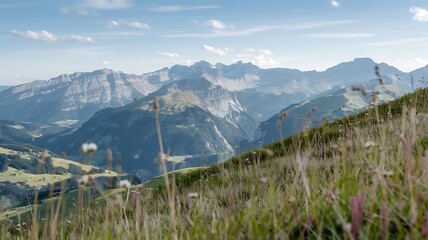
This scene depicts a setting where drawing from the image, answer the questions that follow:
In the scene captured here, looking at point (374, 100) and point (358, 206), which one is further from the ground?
point (374, 100)

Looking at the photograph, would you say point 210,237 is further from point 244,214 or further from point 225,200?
point 225,200

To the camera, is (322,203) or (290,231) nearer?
(290,231)

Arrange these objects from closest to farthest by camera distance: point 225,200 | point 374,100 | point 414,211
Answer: point 414,211 → point 374,100 → point 225,200

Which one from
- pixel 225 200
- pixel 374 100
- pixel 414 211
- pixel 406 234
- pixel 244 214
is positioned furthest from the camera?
pixel 225 200

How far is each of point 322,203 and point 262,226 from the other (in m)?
0.45

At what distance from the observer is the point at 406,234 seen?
6.85 feet

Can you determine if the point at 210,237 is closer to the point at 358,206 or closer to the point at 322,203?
the point at 322,203

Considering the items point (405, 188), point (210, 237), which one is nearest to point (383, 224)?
point (405, 188)

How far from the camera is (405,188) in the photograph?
2.53 m

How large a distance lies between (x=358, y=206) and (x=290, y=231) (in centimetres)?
55

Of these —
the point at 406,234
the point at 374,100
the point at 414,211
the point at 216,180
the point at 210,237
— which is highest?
the point at 374,100

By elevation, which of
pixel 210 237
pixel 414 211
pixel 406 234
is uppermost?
pixel 414 211

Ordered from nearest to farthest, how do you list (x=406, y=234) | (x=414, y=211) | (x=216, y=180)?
(x=414, y=211) < (x=406, y=234) < (x=216, y=180)

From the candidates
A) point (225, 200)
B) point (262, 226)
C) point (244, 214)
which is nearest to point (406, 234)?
point (262, 226)
